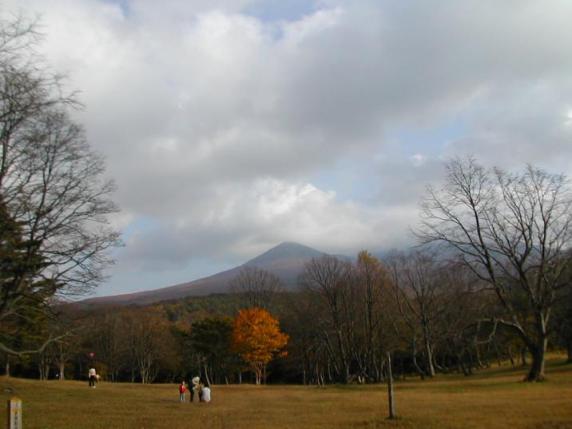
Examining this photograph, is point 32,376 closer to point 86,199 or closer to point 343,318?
point 343,318

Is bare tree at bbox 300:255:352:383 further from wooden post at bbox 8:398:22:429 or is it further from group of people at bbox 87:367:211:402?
wooden post at bbox 8:398:22:429

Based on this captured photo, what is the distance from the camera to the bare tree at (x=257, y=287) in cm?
7944

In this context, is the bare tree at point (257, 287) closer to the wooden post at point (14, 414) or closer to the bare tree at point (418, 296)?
the bare tree at point (418, 296)

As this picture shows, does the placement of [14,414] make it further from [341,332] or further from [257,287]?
[257,287]

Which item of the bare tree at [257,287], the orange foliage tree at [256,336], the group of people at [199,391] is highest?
the bare tree at [257,287]

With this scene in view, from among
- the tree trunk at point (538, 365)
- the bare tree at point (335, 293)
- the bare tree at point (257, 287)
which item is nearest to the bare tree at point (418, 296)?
the bare tree at point (335, 293)

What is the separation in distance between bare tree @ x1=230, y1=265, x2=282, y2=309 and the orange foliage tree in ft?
52.8

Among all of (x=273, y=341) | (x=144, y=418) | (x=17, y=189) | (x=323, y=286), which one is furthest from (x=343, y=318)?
(x=17, y=189)

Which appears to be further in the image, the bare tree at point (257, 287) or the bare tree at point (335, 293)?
the bare tree at point (257, 287)

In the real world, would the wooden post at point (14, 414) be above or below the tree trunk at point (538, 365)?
above

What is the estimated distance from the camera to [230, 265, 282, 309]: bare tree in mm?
79438

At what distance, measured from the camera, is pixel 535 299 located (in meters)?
36.0

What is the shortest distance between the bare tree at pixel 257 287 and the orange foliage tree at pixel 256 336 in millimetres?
16101

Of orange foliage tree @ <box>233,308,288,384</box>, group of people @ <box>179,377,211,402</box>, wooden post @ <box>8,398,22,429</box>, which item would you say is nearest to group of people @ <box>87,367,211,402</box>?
group of people @ <box>179,377,211,402</box>
